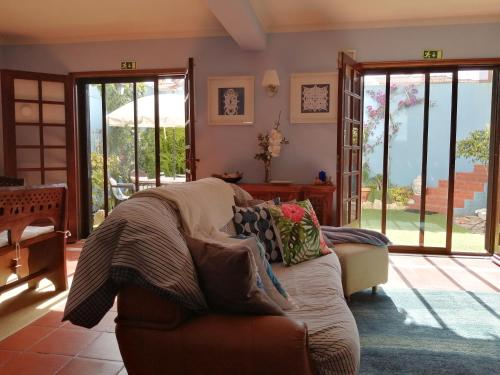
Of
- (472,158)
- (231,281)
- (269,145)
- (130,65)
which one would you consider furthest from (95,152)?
(472,158)

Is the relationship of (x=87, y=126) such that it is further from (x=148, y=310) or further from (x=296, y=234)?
(x=148, y=310)

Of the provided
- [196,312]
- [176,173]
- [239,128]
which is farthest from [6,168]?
[196,312]

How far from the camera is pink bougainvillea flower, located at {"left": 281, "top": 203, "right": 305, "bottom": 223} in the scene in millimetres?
2705

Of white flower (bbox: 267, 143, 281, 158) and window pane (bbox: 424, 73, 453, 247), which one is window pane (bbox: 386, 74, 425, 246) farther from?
white flower (bbox: 267, 143, 281, 158)

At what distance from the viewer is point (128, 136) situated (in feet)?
17.5

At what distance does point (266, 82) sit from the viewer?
174 inches

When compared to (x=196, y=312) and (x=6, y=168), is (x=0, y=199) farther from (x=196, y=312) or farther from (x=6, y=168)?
(x=6, y=168)

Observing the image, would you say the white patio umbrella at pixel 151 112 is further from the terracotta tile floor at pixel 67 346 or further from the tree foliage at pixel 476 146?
the tree foliage at pixel 476 146

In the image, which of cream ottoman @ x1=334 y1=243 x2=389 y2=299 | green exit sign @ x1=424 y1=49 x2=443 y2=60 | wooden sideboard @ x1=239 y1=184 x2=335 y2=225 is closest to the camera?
cream ottoman @ x1=334 y1=243 x2=389 y2=299

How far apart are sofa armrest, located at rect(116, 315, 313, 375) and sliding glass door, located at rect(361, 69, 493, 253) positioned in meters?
3.76

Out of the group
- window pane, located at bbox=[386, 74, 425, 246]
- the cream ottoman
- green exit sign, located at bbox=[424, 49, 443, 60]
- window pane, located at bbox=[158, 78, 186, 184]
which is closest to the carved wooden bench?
window pane, located at bbox=[158, 78, 186, 184]

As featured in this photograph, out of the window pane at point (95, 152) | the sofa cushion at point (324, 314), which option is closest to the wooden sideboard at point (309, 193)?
the sofa cushion at point (324, 314)

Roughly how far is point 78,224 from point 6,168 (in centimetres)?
106

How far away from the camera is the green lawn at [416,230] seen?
488cm
